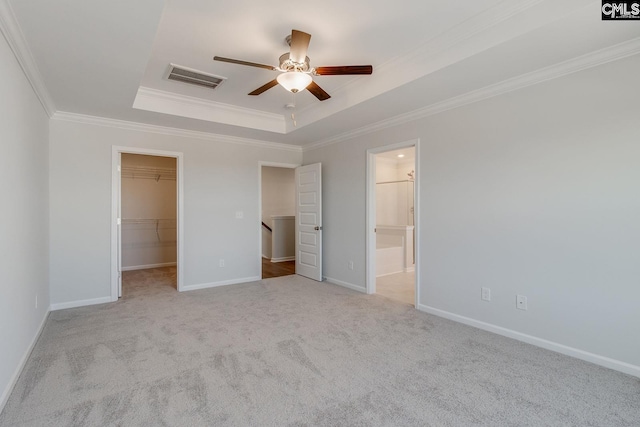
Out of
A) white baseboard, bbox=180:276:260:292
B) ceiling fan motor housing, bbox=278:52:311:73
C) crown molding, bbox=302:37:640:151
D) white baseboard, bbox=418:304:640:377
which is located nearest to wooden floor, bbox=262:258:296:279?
white baseboard, bbox=180:276:260:292

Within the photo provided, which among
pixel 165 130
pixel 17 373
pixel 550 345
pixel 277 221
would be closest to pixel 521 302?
pixel 550 345

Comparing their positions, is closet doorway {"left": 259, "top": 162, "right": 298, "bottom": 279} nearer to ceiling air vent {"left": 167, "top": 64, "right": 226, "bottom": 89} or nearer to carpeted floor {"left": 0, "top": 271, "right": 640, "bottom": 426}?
ceiling air vent {"left": 167, "top": 64, "right": 226, "bottom": 89}

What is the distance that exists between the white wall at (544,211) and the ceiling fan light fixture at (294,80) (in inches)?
68.9

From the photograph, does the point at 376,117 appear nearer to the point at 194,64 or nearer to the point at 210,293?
the point at 194,64

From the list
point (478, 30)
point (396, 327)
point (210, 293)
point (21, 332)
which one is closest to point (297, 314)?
point (396, 327)

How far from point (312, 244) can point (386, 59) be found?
10.7ft

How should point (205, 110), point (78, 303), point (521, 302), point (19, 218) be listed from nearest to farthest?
point (19, 218) < point (521, 302) < point (78, 303) < point (205, 110)

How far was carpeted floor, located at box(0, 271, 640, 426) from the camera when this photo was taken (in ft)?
6.22

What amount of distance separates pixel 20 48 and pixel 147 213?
486cm

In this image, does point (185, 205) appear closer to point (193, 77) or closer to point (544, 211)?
point (193, 77)

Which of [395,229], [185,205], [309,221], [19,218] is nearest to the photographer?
[19,218]

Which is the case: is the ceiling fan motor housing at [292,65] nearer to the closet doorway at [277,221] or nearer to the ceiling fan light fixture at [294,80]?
the ceiling fan light fixture at [294,80]

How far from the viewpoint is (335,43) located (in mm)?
2787

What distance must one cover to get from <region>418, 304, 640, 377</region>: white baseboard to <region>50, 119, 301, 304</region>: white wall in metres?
3.24
